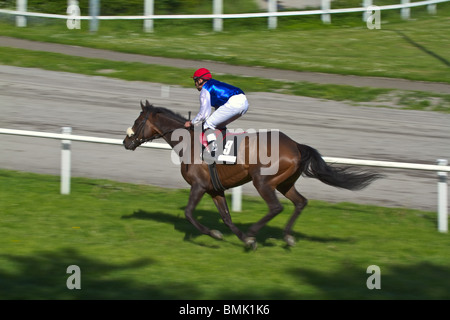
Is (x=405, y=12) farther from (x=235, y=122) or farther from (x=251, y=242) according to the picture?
(x=251, y=242)

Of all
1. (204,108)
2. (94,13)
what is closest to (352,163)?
(204,108)

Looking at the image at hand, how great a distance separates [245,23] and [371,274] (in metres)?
17.4

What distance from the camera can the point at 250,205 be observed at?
10.8m

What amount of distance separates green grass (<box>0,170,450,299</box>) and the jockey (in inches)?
53.5

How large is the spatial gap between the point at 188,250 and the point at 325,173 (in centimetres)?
190

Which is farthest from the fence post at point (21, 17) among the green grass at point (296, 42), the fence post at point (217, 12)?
the fence post at point (217, 12)

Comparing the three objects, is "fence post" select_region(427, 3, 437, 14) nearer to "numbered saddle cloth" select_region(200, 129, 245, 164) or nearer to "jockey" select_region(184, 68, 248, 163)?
"jockey" select_region(184, 68, 248, 163)

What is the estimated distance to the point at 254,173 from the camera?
28.2ft

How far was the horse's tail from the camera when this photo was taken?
28.4 feet

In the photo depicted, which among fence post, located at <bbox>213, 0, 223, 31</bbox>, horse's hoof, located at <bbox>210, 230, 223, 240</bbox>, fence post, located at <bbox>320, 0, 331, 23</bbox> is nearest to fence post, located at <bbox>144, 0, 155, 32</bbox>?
fence post, located at <bbox>213, 0, 223, 31</bbox>

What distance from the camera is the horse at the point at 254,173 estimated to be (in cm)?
855
